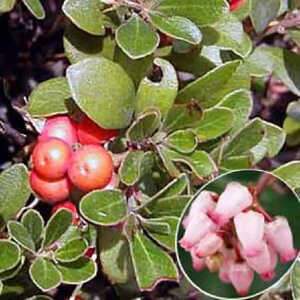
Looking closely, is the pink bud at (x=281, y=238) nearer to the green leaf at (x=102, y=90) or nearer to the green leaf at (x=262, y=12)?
the green leaf at (x=102, y=90)

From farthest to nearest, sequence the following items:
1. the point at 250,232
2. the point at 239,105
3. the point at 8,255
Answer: the point at 239,105
the point at 8,255
the point at 250,232

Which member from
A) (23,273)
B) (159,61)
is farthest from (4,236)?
(159,61)

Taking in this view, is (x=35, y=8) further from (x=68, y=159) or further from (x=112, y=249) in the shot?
(x=112, y=249)

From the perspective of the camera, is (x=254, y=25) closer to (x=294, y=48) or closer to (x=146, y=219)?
(x=146, y=219)

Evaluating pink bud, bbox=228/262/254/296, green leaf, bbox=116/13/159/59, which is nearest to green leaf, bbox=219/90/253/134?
green leaf, bbox=116/13/159/59

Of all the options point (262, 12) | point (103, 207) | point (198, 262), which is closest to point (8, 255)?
point (103, 207)

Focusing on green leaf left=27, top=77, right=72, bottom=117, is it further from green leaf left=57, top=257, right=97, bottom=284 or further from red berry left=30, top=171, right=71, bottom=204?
green leaf left=57, top=257, right=97, bottom=284
